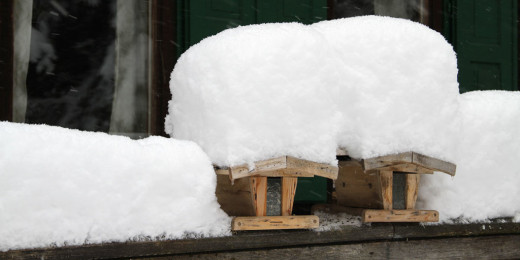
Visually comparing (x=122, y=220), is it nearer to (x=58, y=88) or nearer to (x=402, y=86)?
Result: (x=402, y=86)

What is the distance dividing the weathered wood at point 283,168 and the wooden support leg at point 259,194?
57 mm

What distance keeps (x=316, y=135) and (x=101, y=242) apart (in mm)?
983

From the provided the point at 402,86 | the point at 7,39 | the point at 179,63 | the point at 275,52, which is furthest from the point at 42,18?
the point at 402,86

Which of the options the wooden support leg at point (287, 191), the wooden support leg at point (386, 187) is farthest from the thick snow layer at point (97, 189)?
the wooden support leg at point (386, 187)

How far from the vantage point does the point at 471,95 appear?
3361mm

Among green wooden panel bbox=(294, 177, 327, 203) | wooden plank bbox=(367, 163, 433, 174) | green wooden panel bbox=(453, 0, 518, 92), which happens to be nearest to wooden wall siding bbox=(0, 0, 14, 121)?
green wooden panel bbox=(294, 177, 327, 203)

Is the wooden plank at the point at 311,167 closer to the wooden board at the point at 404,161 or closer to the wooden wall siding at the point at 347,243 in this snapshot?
the wooden board at the point at 404,161

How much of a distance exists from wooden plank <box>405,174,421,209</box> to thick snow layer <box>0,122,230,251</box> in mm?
946

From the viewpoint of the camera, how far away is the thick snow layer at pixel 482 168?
3.18 metres

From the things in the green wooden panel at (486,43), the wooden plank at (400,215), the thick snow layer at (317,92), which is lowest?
the wooden plank at (400,215)

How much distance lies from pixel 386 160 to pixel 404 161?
0.09m

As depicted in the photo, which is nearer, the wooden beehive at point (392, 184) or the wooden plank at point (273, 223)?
the wooden plank at point (273, 223)

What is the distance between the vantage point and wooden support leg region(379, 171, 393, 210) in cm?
292

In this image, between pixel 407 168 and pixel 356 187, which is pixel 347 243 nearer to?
pixel 356 187
